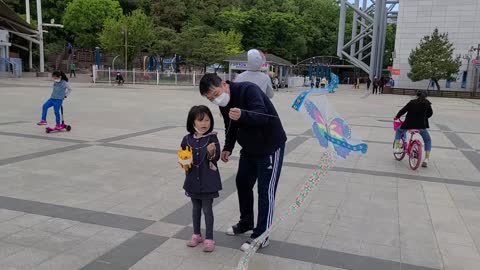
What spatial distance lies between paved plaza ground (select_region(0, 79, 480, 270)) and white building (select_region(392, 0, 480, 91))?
111 ft

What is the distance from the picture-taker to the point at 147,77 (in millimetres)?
36719

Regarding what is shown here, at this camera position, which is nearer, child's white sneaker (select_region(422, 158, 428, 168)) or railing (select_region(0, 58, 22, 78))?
child's white sneaker (select_region(422, 158, 428, 168))

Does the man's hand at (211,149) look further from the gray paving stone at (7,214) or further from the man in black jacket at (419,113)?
the man in black jacket at (419,113)

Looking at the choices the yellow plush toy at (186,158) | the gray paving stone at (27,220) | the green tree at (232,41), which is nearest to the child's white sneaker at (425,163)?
the yellow plush toy at (186,158)

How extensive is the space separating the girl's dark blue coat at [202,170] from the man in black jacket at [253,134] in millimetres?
216

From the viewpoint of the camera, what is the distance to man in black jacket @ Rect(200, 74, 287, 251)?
11.7ft

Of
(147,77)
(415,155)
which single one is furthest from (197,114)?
(147,77)

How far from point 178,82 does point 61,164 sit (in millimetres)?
30483

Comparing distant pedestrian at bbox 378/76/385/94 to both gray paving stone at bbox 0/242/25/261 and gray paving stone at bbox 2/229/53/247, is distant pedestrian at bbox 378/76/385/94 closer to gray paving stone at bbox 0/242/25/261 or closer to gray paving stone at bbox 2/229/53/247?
gray paving stone at bbox 2/229/53/247

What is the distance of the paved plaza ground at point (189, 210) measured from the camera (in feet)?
12.7

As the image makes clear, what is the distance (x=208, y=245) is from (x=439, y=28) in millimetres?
42114

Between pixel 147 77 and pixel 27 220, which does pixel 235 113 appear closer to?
pixel 27 220

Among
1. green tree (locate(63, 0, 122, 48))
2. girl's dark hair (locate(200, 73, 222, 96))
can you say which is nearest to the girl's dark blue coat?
girl's dark hair (locate(200, 73, 222, 96))

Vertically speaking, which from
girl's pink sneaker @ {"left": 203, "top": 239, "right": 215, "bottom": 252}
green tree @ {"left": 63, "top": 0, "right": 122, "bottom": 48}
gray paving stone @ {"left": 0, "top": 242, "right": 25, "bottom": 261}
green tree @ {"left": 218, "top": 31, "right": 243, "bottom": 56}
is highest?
green tree @ {"left": 63, "top": 0, "right": 122, "bottom": 48}
